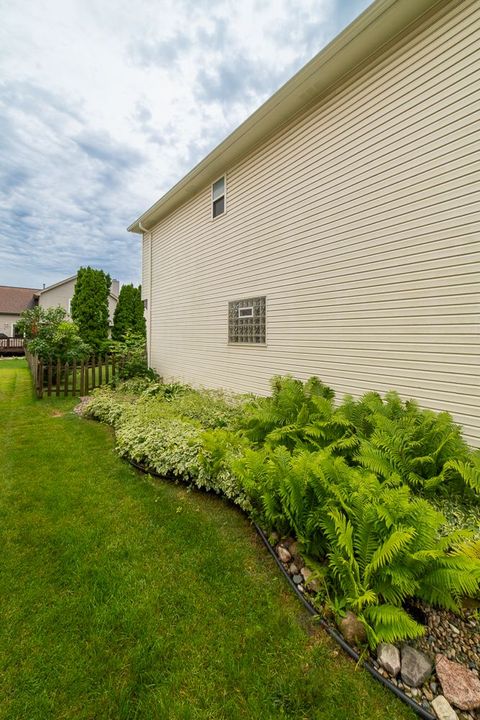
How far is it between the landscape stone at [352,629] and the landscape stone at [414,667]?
23 centimetres

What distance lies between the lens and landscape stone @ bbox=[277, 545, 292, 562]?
100 inches

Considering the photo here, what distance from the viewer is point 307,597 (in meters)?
2.20

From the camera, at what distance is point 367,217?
4.31 m

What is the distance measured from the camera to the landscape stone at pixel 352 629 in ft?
6.01

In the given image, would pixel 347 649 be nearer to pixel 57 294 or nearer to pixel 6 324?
pixel 57 294

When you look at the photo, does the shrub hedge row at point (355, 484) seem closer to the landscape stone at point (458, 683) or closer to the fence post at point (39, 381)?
the landscape stone at point (458, 683)

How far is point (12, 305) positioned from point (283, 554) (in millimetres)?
37216

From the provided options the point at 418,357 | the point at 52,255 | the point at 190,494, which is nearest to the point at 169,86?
the point at 418,357

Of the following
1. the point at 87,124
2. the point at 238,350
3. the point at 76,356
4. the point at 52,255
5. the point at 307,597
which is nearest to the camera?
the point at 307,597

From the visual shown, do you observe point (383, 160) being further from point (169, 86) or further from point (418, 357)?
point (169, 86)

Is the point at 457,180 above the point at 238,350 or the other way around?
above

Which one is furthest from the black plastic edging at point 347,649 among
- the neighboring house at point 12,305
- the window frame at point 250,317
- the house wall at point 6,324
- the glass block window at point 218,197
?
the house wall at point 6,324

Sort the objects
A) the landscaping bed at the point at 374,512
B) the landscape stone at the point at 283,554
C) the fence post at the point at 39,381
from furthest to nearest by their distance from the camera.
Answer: the fence post at the point at 39,381 < the landscape stone at the point at 283,554 < the landscaping bed at the point at 374,512

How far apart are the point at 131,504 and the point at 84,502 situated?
0.55 meters
